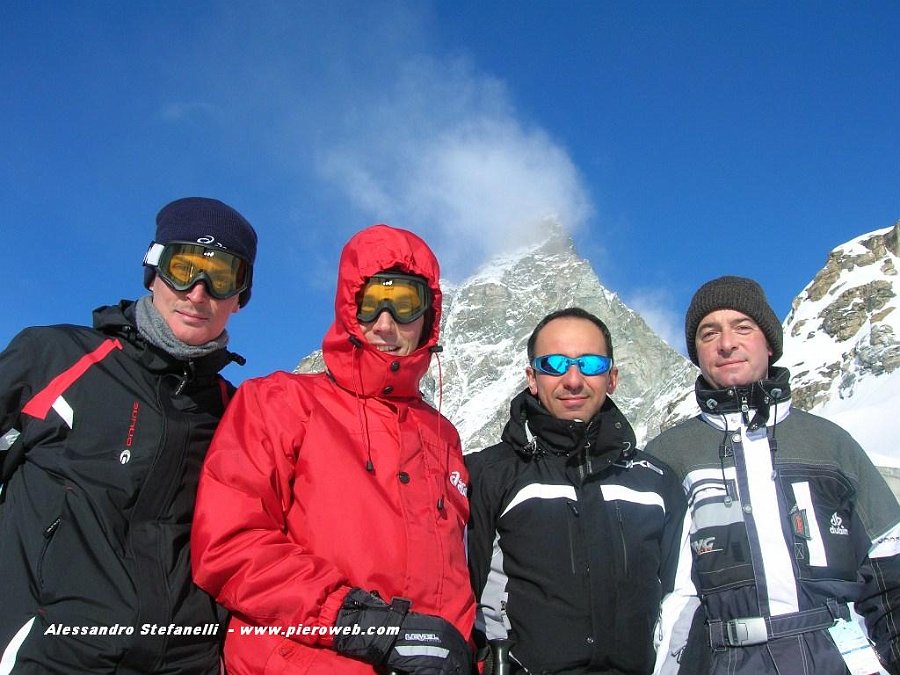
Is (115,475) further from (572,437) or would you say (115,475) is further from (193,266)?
(572,437)

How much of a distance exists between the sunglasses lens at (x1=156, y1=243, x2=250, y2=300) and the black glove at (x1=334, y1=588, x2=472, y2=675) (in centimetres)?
175

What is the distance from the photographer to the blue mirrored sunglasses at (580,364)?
3.76 metres

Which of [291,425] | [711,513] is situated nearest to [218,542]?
[291,425]

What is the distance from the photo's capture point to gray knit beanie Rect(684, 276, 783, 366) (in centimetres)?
404

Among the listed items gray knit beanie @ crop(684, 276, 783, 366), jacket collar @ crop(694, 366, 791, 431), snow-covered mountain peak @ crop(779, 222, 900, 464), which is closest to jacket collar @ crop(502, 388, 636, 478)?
jacket collar @ crop(694, 366, 791, 431)

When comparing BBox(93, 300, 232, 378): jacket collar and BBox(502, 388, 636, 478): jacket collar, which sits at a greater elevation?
BBox(93, 300, 232, 378): jacket collar

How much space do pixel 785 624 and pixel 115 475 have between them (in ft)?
11.1

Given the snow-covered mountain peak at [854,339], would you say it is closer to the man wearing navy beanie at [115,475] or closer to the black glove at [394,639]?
the black glove at [394,639]

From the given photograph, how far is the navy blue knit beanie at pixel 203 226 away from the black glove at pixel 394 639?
1.96 m

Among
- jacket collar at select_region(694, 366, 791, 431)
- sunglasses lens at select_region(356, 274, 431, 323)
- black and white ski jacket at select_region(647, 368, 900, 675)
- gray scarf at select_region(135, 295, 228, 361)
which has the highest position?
sunglasses lens at select_region(356, 274, 431, 323)

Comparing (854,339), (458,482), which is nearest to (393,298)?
(458,482)

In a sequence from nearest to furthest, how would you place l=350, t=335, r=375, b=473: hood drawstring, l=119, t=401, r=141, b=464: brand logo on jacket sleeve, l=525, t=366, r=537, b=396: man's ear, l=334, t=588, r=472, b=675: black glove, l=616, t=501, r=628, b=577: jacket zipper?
l=334, t=588, r=472, b=675: black glove → l=119, t=401, r=141, b=464: brand logo on jacket sleeve → l=350, t=335, r=375, b=473: hood drawstring → l=616, t=501, r=628, b=577: jacket zipper → l=525, t=366, r=537, b=396: man's ear

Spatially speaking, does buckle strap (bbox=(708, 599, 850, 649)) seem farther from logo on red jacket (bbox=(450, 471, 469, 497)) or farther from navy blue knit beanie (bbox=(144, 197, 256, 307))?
navy blue knit beanie (bbox=(144, 197, 256, 307))

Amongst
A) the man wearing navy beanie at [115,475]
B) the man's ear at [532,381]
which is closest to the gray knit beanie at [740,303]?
the man's ear at [532,381]
